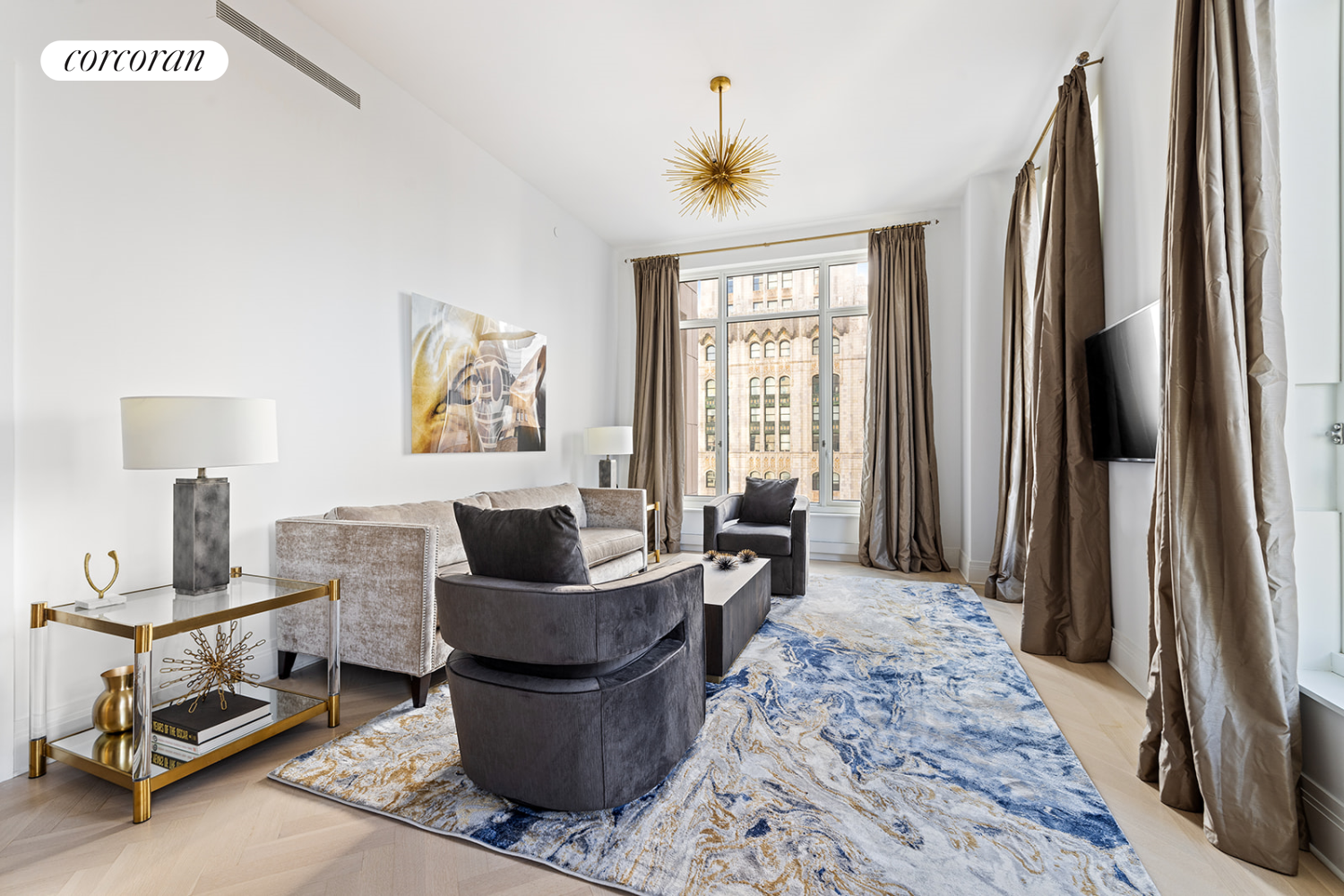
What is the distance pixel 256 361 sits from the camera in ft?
9.23

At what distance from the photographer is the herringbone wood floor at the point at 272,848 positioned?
4.94 ft

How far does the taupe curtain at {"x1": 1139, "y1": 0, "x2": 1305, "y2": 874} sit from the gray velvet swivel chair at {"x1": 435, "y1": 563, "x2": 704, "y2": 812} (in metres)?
1.55

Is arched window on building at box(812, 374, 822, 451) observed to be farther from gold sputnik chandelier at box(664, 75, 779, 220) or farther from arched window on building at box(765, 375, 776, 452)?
gold sputnik chandelier at box(664, 75, 779, 220)

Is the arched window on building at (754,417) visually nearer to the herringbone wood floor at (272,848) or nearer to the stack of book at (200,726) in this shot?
the herringbone wood floor at (272,848)

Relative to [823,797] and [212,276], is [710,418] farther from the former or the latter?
[823,797]

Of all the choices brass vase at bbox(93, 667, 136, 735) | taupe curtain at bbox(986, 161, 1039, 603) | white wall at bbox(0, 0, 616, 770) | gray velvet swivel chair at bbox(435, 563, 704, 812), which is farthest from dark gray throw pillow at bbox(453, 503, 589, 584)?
taupe curtain at bbox(986, 161, 1039, 603)

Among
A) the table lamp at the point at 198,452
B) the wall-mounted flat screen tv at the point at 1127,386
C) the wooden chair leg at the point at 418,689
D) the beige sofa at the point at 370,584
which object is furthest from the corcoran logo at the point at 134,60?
the wall-mounted flat screen tv at the point at 1127,386

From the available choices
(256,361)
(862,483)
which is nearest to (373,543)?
(256,361)

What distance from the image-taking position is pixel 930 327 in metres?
5.48

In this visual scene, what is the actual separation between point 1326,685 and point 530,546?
7.51ft

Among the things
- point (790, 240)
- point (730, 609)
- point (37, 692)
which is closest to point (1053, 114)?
point (790, 240)

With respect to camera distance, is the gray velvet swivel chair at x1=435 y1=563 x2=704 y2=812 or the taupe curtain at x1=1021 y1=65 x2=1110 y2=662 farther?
the taupe curtain at x1=1021 y1=65 x2=1110 y2=662

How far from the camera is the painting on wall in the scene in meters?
3.79

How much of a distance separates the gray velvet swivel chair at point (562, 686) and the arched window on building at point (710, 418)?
4.50 metres
